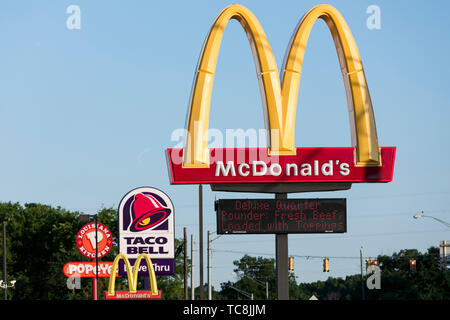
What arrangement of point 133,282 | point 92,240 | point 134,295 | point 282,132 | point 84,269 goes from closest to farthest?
1. point 282,132
2. point 133,282
3. point 134,295
4. point 92,240
5. point 84,269

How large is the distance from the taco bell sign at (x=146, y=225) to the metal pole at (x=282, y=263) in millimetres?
10710

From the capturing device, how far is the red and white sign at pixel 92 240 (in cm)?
5847

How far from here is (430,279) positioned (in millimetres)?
102250

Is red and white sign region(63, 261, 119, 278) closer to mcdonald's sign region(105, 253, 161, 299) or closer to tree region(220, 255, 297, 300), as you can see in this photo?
mcdonald's sign region(105, 253, 161, 299)

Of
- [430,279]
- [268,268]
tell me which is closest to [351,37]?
[430,279]

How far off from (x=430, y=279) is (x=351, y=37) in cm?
7882

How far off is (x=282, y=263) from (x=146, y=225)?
1136cm

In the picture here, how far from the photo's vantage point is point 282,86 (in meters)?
28.8

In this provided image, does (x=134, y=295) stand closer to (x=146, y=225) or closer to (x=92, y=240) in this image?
(x=146, y=225)

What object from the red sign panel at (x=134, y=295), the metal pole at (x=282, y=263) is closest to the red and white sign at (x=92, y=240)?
the red sign panel at (x=134, y=295)

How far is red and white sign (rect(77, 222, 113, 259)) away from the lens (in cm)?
5847

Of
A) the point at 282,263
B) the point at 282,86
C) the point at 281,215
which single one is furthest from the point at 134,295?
the point at 282,86

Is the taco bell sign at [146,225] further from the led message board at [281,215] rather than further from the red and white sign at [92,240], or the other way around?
the red and white sign at [92,240]
